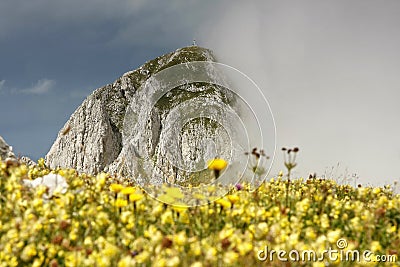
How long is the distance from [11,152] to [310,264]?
37.3 ft

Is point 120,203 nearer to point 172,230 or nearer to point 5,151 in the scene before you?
point 172,230

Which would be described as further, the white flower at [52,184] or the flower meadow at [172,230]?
the white flower at [52,184]

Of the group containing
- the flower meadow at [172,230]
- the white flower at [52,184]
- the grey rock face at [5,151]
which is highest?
the grey rock face at [5,151]

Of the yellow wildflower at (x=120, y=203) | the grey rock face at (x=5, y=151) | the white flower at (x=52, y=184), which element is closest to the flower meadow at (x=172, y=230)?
the yellow wildflower at (x=120, y=203)

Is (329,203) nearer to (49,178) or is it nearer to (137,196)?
(137,196)

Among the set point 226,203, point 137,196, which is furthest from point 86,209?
point 226,203

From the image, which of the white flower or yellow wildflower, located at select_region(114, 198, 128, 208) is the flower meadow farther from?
the white flower

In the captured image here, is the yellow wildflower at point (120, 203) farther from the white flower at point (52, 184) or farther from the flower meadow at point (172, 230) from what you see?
the white flower at point (52, 184)

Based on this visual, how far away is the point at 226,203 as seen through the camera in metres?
7.98

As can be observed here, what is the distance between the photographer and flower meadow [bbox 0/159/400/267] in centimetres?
621

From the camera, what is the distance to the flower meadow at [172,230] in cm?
621

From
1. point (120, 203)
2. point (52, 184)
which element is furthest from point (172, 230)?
point (52, 184)

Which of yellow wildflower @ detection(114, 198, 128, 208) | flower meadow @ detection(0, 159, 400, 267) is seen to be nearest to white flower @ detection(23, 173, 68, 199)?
flower meadow @ detection(0, 159, 400, 267)

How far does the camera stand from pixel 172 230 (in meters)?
7.45
